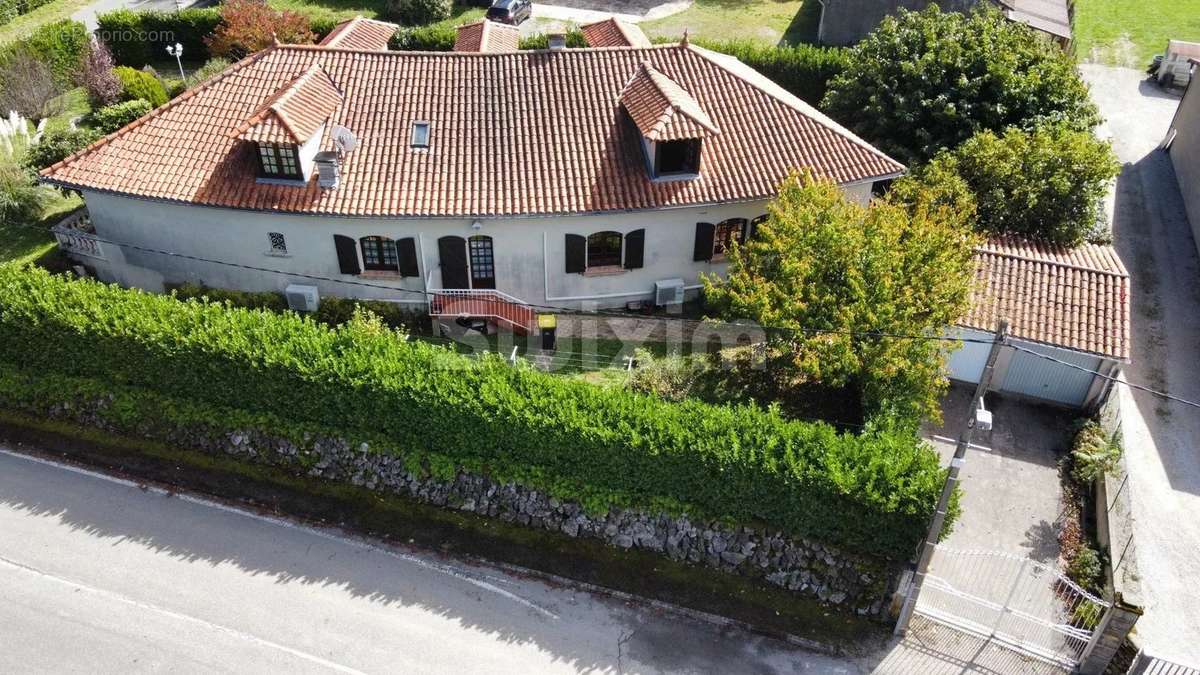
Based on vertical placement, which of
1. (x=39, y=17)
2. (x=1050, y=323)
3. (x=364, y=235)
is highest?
(x=39, y=17)

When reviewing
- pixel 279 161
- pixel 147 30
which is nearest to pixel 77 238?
pixel 279 161

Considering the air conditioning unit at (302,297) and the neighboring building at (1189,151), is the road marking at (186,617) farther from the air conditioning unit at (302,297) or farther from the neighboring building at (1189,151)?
the neighboring building at (1189,151)

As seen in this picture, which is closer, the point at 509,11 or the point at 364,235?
the point at 364,235

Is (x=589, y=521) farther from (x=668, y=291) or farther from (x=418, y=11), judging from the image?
(x=418, y=11)

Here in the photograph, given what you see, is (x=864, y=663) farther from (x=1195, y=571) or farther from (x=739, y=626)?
(x=1195, y=571)

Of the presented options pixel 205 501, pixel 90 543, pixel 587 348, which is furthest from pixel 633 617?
pixel 90 543

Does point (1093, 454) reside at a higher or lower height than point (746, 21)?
lower

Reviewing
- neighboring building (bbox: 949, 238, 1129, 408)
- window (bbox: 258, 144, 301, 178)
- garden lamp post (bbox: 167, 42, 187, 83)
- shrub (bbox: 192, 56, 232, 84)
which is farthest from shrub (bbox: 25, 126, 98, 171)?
neighboring building (bbox: 949, 238, 1129, 408)
